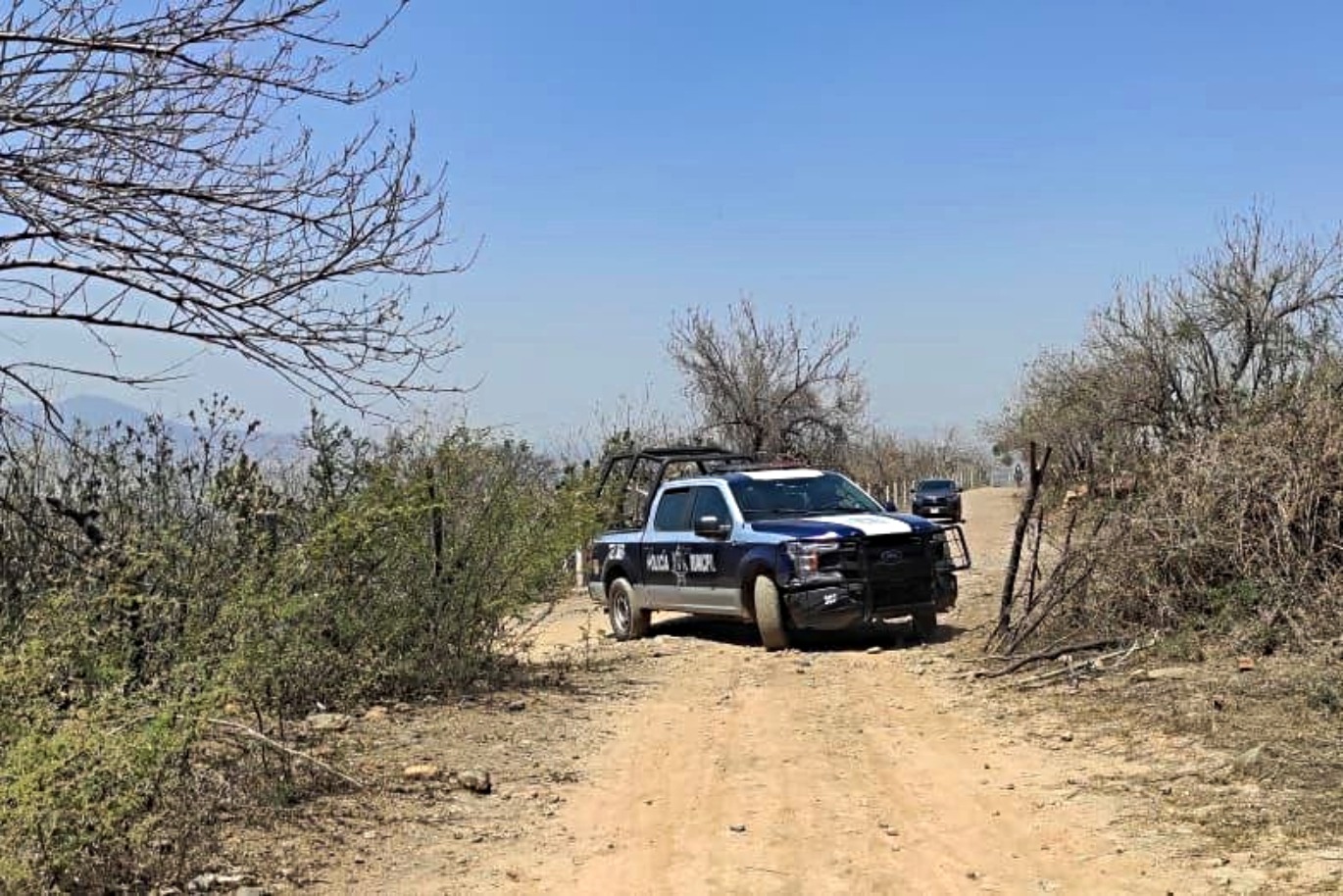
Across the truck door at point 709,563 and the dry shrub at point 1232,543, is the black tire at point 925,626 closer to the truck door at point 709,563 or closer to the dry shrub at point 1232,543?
the dry shrub at point 1232,543

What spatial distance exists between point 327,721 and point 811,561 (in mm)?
4989

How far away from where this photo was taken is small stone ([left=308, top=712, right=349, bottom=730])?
8117mm

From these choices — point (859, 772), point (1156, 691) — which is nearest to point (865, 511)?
point (1156, 691)

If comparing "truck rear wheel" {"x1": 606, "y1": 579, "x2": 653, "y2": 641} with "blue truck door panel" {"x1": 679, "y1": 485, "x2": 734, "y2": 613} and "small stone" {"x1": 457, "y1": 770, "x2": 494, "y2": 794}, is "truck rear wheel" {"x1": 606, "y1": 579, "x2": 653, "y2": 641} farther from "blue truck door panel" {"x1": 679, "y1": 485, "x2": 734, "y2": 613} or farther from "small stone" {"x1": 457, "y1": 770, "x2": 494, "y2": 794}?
"small stone" {"x1": 457, "y1": 770, "x2": 494, "y2": 794}

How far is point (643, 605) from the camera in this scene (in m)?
14.4

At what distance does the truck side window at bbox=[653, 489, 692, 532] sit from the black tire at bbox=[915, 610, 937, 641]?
2594 millimetres

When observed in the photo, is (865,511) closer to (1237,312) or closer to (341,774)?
(341,774)

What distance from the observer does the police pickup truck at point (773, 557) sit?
11.9 m

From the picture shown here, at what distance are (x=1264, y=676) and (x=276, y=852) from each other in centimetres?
616

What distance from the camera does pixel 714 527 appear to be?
13.0 meters

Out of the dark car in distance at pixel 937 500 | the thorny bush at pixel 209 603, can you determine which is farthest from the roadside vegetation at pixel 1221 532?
the dark car in distance at pixel 937 500

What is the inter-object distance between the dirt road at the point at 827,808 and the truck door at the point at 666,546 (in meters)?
3.10

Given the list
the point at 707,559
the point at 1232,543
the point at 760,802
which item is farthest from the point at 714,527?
the point at 760,802

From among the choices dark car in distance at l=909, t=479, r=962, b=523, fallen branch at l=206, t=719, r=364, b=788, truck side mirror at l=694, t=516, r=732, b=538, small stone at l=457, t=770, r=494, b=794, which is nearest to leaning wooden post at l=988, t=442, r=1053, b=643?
truck side mirror at l=694, t=516, r=732, b=538
